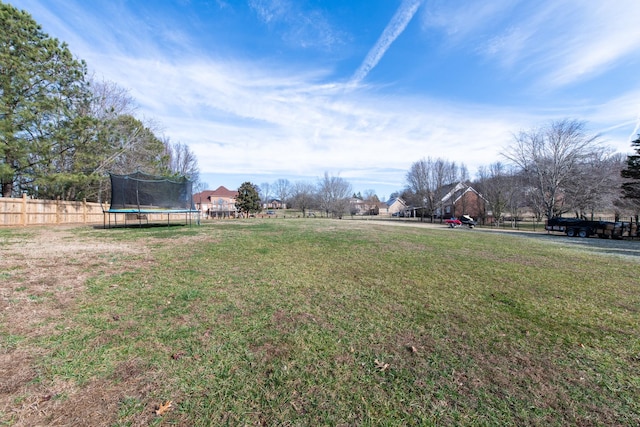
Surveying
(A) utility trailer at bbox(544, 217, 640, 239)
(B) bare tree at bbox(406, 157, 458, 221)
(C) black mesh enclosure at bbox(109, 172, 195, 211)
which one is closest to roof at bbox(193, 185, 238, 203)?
(B) bare tree at bbox(406, 157, 458, 221)

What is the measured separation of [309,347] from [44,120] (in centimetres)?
1744

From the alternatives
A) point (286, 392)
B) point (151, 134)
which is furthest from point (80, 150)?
point (286, 392)

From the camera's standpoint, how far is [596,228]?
52.6 ft

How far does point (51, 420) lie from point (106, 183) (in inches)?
803

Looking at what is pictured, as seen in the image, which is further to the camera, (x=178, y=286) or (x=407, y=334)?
(x=178, y=286)

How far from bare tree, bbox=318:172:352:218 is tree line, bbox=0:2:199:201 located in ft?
103

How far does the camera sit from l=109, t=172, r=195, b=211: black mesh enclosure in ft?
38.8

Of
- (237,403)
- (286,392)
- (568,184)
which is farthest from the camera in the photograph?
(568,184)

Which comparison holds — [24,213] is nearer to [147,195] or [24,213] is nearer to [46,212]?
[46,212]

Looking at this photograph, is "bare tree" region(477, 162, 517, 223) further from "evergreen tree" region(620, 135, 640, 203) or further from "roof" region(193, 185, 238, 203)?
"roof" region(193, 185, 238, 203)

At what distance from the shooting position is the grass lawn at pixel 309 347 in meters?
1.75

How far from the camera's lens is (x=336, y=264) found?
19.0 ft

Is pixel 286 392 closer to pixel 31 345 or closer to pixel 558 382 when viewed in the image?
pixel 558 382

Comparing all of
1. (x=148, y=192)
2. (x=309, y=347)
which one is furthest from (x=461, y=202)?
(x=309, y=347)
